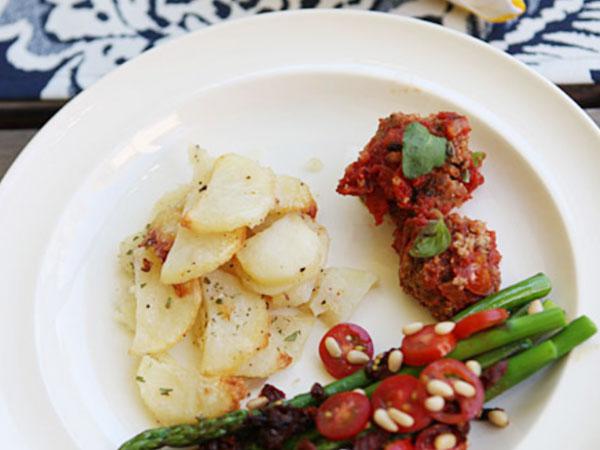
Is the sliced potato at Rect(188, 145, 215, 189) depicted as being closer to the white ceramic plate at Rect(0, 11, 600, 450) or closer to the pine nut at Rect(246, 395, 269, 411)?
the white ceramic plate at Rect(0, 11, 600, 450)

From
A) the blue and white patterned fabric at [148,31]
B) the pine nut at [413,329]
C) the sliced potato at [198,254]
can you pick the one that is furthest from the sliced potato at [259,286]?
the blue and white patterned fabric at [148,31]

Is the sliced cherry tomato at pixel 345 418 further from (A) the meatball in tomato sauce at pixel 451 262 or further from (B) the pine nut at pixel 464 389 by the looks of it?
(A) the meatball in tomato sauce at pixel 451 262

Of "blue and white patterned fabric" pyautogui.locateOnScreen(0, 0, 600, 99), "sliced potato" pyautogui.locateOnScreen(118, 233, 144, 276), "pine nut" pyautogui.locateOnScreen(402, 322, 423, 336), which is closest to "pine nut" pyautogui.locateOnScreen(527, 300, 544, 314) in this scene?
"pine nut" pyautogui.locateOnScreen(402, 322, 423, 336)

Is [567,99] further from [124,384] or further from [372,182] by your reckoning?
[124,384]

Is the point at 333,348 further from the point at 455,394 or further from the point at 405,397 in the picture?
the point at 455,394

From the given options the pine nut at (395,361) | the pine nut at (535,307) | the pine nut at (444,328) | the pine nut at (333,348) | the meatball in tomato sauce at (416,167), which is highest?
the meatball in tomato sauce at (416,167)

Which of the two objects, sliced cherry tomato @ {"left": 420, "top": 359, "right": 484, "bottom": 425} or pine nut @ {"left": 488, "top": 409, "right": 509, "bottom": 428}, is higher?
sliced cherry tomato @ {"left": 420, "top": 359, "right": 484, "bottom": 425}
